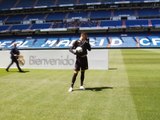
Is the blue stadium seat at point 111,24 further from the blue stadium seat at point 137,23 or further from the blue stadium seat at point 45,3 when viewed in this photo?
the blue stadium seat at point 45,3

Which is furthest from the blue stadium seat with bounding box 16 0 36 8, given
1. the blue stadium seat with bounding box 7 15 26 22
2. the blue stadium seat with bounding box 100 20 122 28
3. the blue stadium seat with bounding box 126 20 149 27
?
the blue stadium seat with bounding box 126 20 149 27

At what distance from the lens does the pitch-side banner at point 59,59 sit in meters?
20.2

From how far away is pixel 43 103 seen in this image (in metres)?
9.58

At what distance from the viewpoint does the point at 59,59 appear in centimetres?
2041

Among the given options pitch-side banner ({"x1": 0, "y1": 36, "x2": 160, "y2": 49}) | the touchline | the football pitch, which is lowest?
pitch-side banner ({"x1": 0, "y1": 36, "x2": 160, "y2": 49})

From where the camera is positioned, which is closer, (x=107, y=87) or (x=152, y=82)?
(x=107, y=87)

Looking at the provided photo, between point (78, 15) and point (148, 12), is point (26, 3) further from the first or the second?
point (148, 12)

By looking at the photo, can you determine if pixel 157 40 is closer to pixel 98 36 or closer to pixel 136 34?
pixel 136 34

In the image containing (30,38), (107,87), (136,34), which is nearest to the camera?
(107,87)

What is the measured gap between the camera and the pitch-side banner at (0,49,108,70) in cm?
2019

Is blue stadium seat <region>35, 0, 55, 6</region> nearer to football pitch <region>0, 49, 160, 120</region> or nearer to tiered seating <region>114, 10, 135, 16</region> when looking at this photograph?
tiered seating <region>114, 10, 135, 16</region>

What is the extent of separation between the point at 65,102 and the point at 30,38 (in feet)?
170

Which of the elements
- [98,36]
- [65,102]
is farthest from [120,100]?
[98,36]

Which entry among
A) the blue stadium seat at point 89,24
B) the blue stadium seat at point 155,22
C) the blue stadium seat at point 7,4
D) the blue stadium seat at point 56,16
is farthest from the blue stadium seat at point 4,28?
the blue stadium seat at point 155,22
